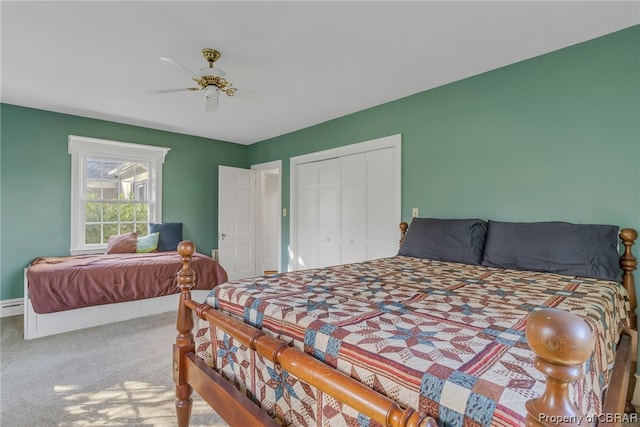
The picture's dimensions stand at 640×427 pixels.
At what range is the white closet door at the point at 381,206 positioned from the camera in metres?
3.49

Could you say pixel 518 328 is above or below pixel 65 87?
below

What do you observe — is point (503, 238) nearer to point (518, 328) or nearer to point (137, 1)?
point (518, 328)

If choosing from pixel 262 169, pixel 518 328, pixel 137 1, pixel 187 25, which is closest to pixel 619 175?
pixel 518 328

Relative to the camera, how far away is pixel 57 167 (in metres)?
3.86

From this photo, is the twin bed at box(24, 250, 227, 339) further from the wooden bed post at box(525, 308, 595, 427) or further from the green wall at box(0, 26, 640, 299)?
the wooden bed post at box(525, 308, 595, 427)

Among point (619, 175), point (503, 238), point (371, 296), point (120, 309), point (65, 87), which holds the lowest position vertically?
point (120, 309)

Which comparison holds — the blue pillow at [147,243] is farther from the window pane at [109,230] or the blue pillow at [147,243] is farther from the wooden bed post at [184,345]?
the wooden bed post at [184,345]

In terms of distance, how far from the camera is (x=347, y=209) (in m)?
4.02

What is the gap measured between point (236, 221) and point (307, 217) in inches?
54.3

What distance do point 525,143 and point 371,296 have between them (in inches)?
78.0

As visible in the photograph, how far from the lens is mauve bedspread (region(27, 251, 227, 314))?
297 centimetres

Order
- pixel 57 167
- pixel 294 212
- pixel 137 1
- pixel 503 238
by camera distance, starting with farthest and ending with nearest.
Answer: pixel 294 212 → pixel 57 167 → pixel 503 238 → pixel 137 1

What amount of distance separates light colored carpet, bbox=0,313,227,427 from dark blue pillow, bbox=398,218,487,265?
1921 mm

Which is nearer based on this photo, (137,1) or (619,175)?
(137,1)
